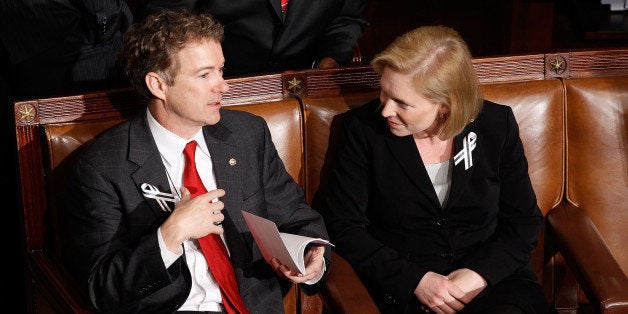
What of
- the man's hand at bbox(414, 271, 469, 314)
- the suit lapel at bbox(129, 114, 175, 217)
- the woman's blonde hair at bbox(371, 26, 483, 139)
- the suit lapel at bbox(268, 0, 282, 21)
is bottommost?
the man's hand at bbox(414, 271, 469, 314)

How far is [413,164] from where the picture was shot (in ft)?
8.68

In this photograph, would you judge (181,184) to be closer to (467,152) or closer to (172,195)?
(172,195)

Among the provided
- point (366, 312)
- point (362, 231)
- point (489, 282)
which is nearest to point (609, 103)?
point (489, 282)

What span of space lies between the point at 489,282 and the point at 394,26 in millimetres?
2464

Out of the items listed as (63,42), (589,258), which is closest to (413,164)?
(589,258)

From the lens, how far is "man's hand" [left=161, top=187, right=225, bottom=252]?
90.1 inches

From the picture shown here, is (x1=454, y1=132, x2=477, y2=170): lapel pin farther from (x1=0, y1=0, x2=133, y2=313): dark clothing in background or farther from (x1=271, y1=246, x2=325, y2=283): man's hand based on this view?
(x1=0, y1=0, x2=133, y2=313): dark clothing in background

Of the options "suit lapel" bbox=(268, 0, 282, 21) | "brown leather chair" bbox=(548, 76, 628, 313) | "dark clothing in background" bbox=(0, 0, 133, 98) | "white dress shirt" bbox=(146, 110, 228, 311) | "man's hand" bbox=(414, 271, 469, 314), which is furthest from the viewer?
"suit lapel" bbox=(268, 0, 282, 21)

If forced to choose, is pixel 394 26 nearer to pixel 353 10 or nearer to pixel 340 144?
pixel 353 10

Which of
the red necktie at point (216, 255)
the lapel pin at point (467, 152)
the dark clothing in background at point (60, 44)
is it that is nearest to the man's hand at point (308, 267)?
the red necktie at point (216, 255)

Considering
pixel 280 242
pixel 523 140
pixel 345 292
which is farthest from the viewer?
pixel 523 140

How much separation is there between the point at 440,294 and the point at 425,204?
257mm


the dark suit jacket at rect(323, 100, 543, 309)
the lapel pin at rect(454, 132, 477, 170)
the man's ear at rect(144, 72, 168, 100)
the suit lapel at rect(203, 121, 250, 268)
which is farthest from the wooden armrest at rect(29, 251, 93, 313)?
the lapel pin at rect(454, 132, 477, 170)

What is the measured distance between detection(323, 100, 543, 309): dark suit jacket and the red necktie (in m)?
0.34
